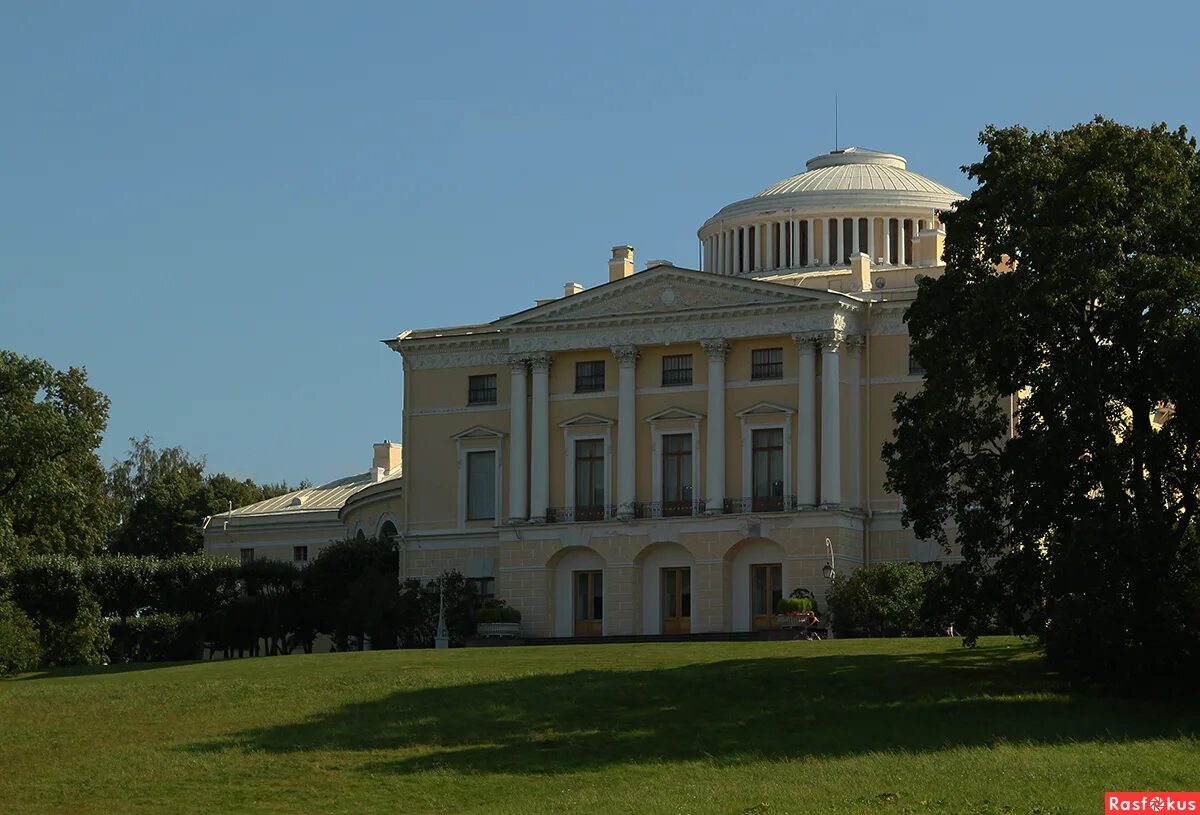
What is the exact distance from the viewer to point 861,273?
73062 mm

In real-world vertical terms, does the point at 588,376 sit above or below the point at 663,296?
below

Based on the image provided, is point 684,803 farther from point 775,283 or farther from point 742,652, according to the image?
point 775,283

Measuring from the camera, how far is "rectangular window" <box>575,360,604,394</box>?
243ft

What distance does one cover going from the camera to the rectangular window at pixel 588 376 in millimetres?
74062

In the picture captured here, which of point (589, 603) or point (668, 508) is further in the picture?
point (589, 603)

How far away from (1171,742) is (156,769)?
17.9 m

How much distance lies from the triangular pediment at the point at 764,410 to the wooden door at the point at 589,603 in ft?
23.1

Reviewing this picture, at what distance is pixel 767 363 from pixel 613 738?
31033mm

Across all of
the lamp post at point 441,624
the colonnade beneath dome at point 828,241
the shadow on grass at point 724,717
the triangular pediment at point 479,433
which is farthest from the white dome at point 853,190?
the shadow on grass at point 724,717

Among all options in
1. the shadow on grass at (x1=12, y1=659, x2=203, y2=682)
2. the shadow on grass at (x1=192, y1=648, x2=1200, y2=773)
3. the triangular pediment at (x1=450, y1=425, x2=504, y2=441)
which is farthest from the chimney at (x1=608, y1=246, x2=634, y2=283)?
the shadow on grass at (x1=192, y1=648, x2=1200, y2=773)

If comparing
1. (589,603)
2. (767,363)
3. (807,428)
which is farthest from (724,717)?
(589,603)

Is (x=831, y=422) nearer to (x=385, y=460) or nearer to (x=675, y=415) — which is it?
(x=675, y=415)

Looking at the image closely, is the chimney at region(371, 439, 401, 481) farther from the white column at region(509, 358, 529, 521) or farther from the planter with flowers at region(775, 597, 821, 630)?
the planter with flowers at region(775, 597, 821, 630)

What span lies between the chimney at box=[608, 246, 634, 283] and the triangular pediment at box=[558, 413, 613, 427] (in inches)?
271
